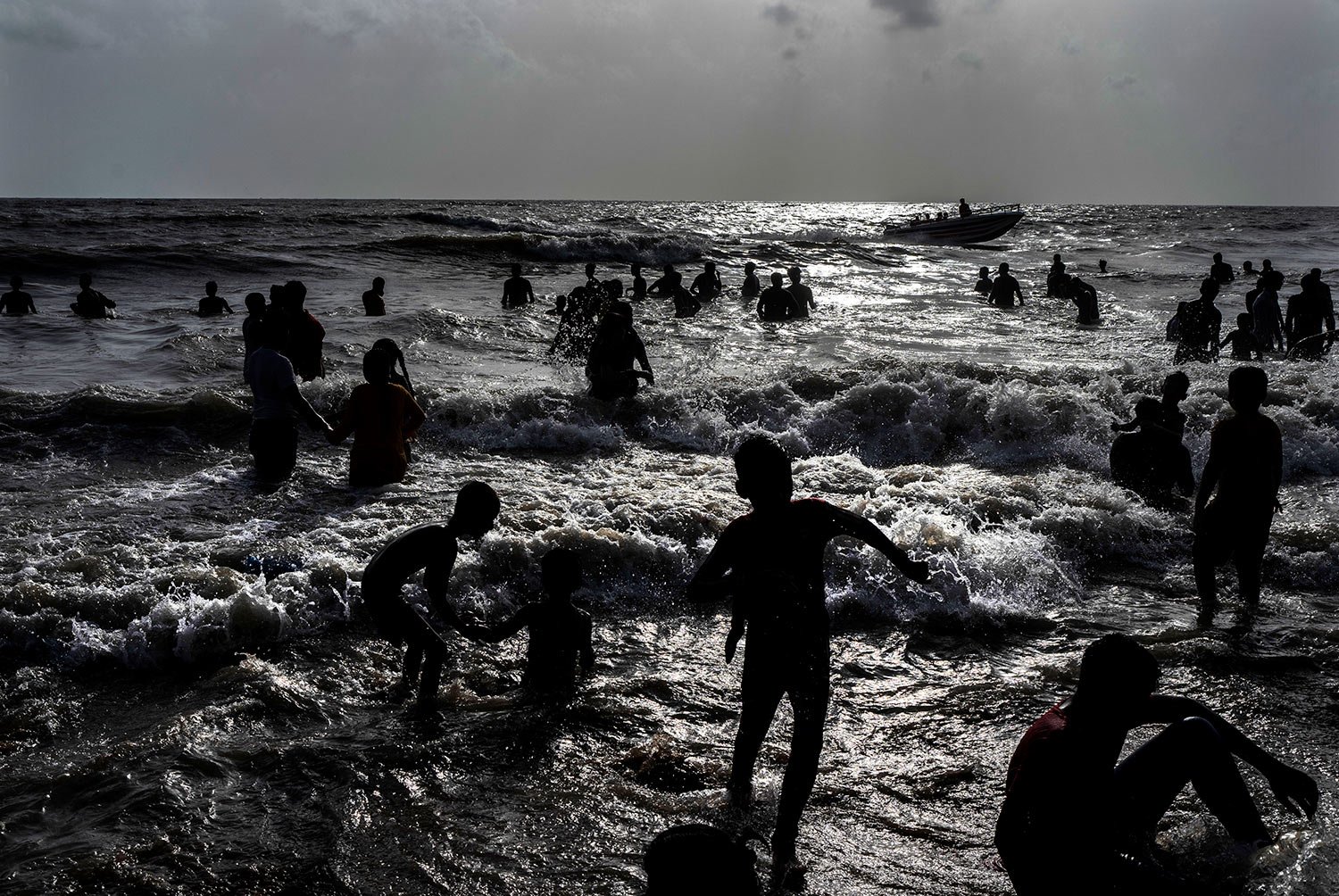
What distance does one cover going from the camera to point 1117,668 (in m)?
2.74

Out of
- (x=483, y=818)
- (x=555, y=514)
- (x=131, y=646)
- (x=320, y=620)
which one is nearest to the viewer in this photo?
(x=483, y=818)

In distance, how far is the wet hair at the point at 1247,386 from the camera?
584 centimetres

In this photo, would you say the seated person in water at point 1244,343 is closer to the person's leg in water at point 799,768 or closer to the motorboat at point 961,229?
the person's leg in water at point 799,768

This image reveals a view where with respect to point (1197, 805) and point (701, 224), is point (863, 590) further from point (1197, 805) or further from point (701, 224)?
point (701, 224)

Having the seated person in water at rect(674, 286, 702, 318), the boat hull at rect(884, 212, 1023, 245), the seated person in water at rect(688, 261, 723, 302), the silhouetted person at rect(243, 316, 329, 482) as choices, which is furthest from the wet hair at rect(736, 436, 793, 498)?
the boat hull at rect(884, 212, 1023, 245)

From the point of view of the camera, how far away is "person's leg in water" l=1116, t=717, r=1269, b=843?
3.31 m

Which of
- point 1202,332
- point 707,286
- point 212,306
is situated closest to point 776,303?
point 707,286

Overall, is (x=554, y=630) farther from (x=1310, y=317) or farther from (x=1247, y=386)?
(x=1310, y=317)

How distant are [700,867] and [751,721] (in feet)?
8.01

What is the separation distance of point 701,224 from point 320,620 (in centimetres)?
5348

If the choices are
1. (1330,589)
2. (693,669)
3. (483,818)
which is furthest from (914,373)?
(483,818)

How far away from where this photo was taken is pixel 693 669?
554cm

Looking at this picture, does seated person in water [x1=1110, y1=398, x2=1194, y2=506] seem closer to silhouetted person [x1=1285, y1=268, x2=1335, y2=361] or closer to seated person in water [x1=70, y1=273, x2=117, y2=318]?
silhouetted person [x1=1285, y1=268, x2=1335, y2=361]

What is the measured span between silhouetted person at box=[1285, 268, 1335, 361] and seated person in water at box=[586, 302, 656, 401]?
35.1 feet
